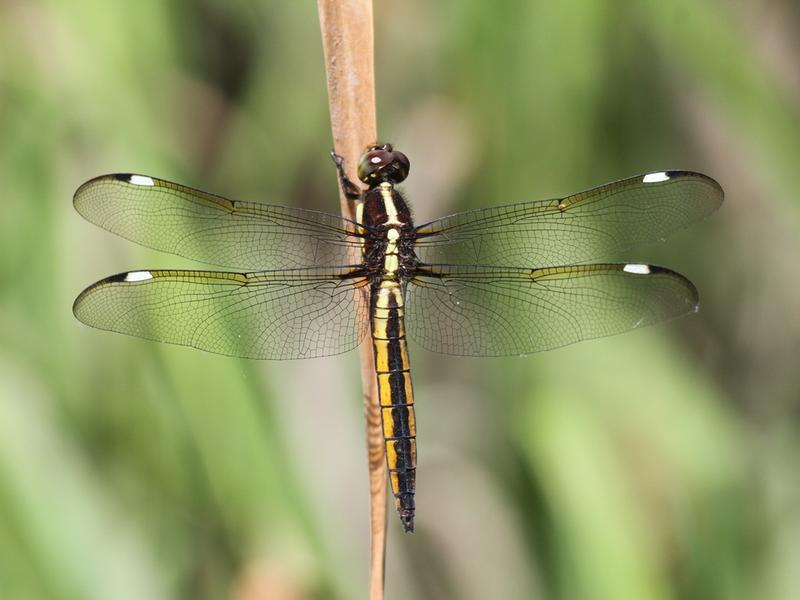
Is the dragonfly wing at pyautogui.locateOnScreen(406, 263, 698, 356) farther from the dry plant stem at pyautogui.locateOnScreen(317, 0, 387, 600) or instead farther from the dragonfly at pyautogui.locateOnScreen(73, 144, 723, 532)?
the dry plant stem at pyautogui.locateOnScreen(317, 0, 387, 600)

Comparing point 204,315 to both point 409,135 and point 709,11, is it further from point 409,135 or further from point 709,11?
point 709,11

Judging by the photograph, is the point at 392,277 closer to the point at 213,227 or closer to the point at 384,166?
the point at 384,166

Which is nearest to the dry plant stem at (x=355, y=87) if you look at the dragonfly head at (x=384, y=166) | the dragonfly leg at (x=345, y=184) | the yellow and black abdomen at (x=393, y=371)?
the dragonfly leg at (x=345, y=184)

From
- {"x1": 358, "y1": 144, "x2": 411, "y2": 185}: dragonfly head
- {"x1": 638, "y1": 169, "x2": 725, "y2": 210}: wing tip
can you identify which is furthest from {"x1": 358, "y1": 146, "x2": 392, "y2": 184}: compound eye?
{"x1": 638, "y1": 169, "x2": 725, "y2": 210}: wing tip

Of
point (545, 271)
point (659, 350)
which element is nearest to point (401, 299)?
point (545, 271)

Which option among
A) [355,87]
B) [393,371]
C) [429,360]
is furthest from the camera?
[429,360]

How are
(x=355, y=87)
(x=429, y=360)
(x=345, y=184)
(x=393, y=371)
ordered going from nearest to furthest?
1. (x=355, y=87)
2. (x=345, y=184)
3. (x=393, y=371)
4. (x=429, y=360)

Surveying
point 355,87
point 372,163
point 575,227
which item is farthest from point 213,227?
Answer: point 575,227

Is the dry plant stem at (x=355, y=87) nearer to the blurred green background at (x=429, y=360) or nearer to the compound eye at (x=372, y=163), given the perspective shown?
the compound eye at (x=372, y=163)
